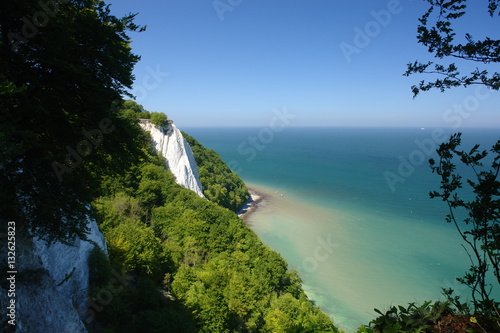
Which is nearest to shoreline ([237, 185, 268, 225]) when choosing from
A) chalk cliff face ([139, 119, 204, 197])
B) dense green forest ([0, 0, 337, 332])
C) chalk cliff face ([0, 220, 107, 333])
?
chalk cliff face ([139, 119, 204, 197])

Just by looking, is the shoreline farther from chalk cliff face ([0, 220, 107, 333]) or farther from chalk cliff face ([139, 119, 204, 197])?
chalk cliff face ([0, 220, 107, 333])

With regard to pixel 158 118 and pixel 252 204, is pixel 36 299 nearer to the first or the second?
pixel 158 118

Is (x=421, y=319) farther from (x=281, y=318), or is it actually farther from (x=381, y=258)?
(x=381, y=258)

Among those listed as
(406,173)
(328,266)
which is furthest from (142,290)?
(406,173)

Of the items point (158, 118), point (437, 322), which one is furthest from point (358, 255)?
point (437, 322)

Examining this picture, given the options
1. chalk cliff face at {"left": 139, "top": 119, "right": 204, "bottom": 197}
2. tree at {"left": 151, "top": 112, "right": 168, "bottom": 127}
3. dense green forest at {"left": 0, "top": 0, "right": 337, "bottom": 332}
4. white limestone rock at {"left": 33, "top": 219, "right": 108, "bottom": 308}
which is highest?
tree at {"left": 151, "top": 112, "right": 168, "bottom": 127}

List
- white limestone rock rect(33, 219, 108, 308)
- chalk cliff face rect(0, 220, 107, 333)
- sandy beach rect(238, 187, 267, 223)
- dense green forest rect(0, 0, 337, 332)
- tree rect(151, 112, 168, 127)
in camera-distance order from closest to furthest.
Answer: chalk cliff face rect(0, 220, 107, 333), dense green forest rect(0, 0, 337, 332), white limestone rock rect(33, 219, 108, 308), tree rect(151, 112, 168, 127), sandy beach rect(238, 187, 267, 223)
